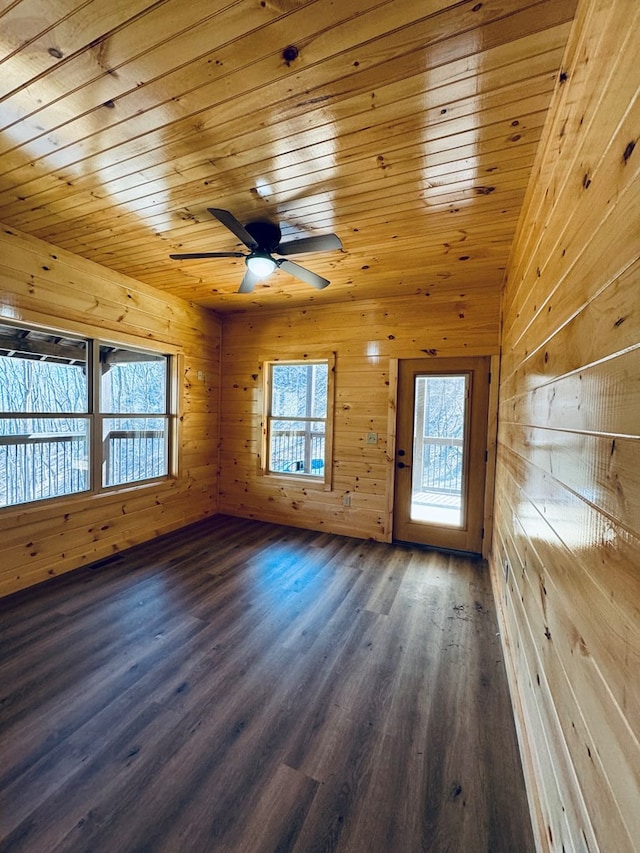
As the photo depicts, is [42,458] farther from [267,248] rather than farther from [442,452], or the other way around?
[442,452]

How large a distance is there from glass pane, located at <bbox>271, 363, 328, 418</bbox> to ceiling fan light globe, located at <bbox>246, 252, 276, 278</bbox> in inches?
79.1

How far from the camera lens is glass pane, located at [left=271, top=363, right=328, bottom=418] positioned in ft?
14.8

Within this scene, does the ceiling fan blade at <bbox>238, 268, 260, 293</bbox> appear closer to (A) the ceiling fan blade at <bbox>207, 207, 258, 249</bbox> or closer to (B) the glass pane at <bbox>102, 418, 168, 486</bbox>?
(A) the ceiling fan blade at <bbox>207, 207, 258, 249</bbox>

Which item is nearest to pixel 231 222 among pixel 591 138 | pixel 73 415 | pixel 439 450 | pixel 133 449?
pixel 591 138

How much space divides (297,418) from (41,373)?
2650mm

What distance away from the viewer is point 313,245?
230cm

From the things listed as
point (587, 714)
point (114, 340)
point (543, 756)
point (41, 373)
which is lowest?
point (543, 756)

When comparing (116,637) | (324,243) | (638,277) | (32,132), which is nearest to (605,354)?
(638,277)

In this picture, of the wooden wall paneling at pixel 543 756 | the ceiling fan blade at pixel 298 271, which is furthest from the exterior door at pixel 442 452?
the wooden wall paneling at pixel 543 756

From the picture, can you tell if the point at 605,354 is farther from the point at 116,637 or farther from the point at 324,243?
the point at 116,637

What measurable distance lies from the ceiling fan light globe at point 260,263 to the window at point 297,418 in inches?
73.7

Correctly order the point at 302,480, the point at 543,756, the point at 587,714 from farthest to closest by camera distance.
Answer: the point at 302,480
the point at 543,756
the point at 587,714

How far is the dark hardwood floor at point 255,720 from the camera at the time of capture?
1247 millimetres

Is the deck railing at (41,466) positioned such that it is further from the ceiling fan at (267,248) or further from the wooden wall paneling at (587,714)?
the wooden wall paneling at (587,714)
